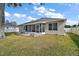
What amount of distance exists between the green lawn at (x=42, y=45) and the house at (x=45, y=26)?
2.9 inches

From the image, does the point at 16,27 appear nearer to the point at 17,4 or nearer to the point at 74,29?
the point at 17,4

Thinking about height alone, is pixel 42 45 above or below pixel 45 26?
below

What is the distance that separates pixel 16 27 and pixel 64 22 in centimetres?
59

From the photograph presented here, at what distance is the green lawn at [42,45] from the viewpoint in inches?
241

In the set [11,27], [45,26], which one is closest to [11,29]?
[11,27]

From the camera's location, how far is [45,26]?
6.13 meters

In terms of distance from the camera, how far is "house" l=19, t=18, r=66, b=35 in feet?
20.0

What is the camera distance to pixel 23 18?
612 cm

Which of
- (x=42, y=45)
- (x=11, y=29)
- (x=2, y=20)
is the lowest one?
(x=42, y=45)

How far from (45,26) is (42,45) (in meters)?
0.24

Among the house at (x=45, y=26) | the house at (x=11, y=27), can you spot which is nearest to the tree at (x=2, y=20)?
the house at (x=11, y=27)

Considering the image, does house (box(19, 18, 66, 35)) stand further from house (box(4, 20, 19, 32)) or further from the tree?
the tree

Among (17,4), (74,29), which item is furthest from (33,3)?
(74,29)

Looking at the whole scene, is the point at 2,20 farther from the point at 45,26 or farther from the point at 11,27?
the point at 45,26
